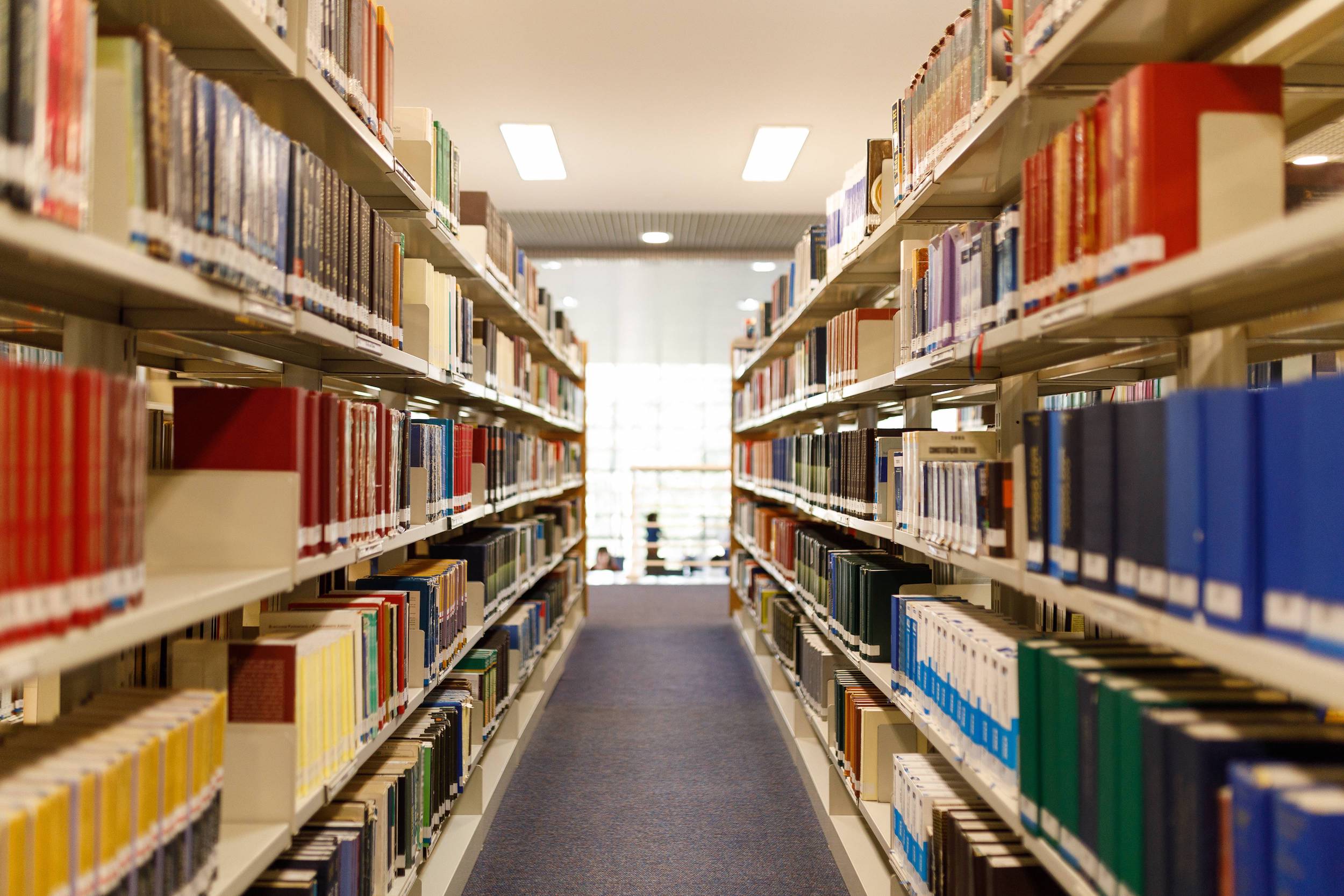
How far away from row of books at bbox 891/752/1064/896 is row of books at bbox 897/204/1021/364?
960mm

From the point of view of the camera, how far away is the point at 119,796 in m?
0.91

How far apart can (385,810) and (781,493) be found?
9.85 ft

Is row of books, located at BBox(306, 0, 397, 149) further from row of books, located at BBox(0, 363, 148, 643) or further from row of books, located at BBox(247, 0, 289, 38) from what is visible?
row of books, located at BBox(0, 363, 148, 643)

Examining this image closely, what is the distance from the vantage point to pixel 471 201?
3305mm

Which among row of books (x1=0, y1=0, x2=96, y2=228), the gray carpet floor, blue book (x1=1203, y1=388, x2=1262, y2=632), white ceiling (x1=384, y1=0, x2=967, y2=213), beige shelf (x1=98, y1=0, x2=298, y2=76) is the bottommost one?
the gray carpet floor

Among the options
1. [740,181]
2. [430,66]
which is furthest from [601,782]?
[740,181]

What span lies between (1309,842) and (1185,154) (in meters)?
0.81

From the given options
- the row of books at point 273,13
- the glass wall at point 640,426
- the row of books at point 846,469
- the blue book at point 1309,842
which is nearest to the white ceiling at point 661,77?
the row of books at point 846,469

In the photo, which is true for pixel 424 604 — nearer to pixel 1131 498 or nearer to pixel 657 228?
pixel 1131 498

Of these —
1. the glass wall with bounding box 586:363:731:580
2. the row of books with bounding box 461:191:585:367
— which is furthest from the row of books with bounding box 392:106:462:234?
the glass wall with bounding box 586:363:731:580

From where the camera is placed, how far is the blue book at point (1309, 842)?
0.73 m

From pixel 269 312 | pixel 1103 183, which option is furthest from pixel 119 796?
pixel 1103 183

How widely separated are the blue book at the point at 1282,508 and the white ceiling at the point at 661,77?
3.01m

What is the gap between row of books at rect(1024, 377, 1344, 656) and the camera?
0.78m
